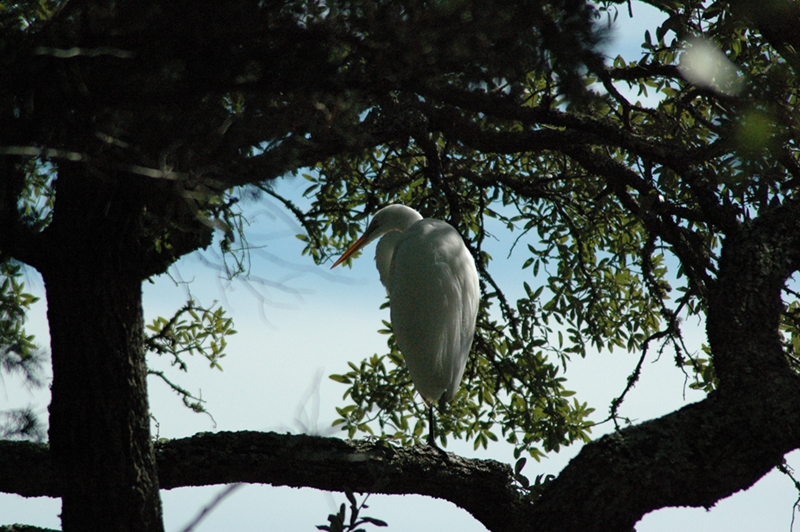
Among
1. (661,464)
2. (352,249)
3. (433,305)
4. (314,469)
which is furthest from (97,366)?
(352,249)

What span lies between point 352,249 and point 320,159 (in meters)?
1.80

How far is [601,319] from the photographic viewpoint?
372 cm

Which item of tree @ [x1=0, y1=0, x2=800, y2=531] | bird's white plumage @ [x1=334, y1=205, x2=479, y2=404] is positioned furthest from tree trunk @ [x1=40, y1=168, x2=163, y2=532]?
bird's white plumage @ [x1=334, y1=205, x2=479, y2=404]

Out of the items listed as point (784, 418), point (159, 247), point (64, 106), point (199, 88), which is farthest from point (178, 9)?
point (784, 418)

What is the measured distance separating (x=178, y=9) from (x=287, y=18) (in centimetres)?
22

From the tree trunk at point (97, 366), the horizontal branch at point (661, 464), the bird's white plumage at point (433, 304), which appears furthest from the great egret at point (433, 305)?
the tree trunk at point (97, 366)

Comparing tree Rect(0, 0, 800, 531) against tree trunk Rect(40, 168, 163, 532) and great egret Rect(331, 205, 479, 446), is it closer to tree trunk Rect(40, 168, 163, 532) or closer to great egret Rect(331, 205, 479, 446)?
tree trunk Rect(40, 168, 163, 532)

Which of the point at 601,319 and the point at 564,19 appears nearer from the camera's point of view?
the point at 564,19

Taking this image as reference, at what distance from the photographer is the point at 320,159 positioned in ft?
7.61

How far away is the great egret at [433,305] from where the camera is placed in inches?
123

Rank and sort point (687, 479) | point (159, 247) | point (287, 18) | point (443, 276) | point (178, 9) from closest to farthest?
point (178, 9) → point (287, 18) → point (687, 479) → point (159, 247) → point (443, 276)

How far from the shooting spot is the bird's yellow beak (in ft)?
13.4

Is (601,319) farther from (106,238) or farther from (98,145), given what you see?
(98,145)

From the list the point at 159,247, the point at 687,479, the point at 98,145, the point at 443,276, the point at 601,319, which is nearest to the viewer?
the point at 98,145
